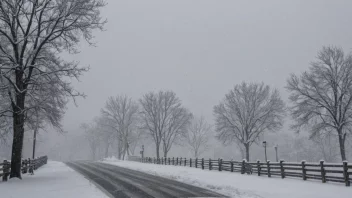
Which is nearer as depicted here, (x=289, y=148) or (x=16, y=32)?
(x=16, y=32)

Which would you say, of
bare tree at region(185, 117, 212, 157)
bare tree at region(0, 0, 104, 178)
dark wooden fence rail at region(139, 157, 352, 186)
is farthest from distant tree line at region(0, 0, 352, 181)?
bare tree at region(185, 117, 212, 157)

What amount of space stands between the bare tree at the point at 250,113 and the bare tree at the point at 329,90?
714cm

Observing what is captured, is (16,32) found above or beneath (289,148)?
above

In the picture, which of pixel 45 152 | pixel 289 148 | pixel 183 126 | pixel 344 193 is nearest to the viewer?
pixel 344 193

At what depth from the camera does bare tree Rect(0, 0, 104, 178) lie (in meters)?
16.6

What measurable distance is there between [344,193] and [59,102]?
1747cm

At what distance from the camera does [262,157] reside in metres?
81.7

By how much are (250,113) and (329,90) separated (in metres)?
11.3

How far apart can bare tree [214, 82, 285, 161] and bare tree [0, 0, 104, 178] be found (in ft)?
84.5

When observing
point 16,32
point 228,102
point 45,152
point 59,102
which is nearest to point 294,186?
point 59,102

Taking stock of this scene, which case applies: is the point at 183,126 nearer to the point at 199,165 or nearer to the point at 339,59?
the point at 199,165

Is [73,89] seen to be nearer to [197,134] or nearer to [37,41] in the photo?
[37,41]

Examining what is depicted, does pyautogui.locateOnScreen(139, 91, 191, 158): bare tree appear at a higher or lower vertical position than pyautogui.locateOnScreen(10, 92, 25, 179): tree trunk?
higher

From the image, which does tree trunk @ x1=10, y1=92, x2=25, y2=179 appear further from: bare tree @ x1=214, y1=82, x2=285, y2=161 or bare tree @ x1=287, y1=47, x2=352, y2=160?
bare tree @ x1=214, y1=82, x2=285, y2=161
